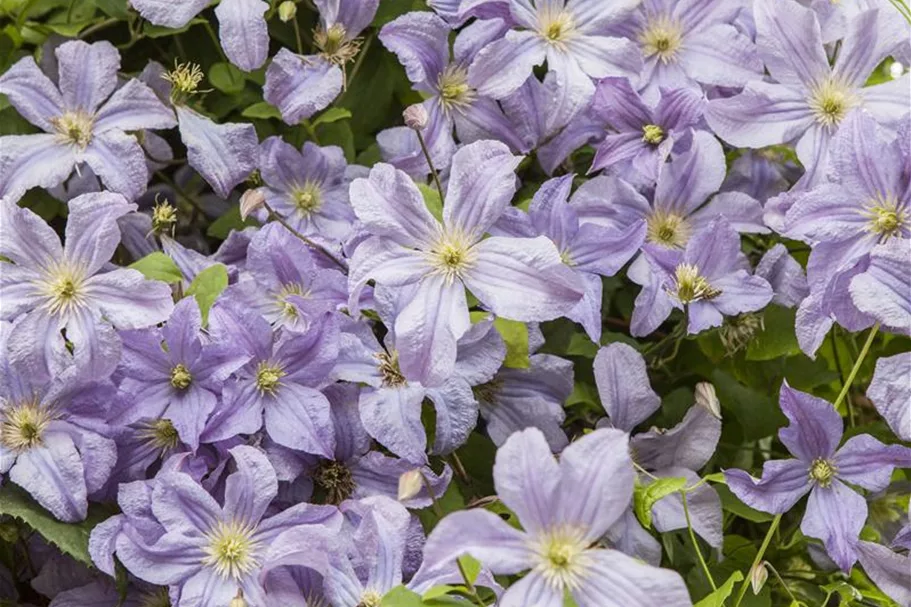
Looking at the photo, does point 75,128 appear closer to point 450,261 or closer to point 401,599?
point 450,261

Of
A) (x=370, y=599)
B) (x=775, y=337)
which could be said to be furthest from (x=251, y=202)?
(x=775, y=337)

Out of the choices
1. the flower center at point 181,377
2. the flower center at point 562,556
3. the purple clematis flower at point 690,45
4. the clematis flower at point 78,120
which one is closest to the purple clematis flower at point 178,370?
the flower center at point 181,377

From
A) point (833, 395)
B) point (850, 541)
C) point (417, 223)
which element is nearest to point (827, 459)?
point (850, 541)

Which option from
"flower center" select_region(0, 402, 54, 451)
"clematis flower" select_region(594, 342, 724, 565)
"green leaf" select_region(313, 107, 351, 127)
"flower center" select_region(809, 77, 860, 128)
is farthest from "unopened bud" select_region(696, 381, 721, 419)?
"flower center" select_region(0, 402, 54, 451)

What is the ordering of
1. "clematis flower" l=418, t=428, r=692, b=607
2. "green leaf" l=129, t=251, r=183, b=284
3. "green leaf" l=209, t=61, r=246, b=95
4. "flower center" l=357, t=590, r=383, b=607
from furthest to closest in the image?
"green leaf" l=209, t=61, r=246, b=95
"green leaf" l=129, t=251, r=183, b=284
"flower center" l=357, t=590, r=383, b=607
"clematis flower" l=418, t=428, r=692, b=607

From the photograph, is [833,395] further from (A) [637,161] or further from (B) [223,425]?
(B) [223,425]

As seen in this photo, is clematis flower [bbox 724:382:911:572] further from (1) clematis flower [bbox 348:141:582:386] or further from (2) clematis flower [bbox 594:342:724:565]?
(1) clematis flower [bbox 348:141:582:386]

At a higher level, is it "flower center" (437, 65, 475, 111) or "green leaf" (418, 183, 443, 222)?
"flower center" (437, 65, 475, 111)
